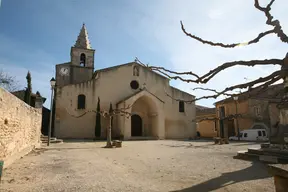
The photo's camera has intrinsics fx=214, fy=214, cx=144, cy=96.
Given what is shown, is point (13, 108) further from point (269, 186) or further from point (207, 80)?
point (269, 186)

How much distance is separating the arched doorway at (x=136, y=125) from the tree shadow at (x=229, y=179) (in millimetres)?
20199

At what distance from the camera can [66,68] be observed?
117 ft

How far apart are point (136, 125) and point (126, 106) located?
416 centimetres

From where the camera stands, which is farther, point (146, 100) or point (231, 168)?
point (146, 100)

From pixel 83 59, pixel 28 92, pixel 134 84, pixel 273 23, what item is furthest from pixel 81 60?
pixel 273 23

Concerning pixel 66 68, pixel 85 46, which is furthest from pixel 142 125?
pixel 66 68

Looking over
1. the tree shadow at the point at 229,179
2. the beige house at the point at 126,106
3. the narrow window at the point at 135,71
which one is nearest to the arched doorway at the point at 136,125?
the beige house at the point at 126,106

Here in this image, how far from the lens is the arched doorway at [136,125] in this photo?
1019 inches

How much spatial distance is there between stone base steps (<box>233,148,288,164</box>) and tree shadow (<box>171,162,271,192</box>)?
1.48 meters

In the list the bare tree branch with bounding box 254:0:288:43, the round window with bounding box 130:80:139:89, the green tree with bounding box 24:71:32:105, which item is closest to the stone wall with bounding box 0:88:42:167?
the bare tree branch with bounding box 254:0:288:43

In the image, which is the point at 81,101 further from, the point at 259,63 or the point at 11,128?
the point at 259,63

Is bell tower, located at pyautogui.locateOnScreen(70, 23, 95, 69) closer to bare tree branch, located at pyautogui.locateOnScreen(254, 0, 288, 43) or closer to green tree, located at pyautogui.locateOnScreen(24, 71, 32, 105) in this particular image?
green tree, located at pyautogui.locateOnScreen(24, 71, 32, 105)

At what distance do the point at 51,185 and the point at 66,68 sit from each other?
33.7 meters

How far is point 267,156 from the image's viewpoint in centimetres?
749
